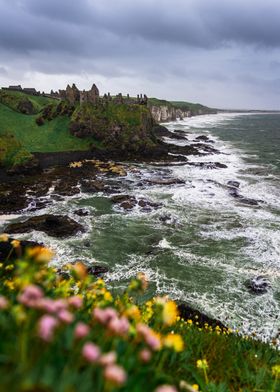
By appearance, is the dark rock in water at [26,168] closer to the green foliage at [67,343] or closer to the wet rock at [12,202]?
the wet rock at [12,202]

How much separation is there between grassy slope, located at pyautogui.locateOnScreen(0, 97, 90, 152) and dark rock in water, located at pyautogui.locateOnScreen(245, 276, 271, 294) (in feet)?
186

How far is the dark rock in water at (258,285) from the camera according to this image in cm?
2404

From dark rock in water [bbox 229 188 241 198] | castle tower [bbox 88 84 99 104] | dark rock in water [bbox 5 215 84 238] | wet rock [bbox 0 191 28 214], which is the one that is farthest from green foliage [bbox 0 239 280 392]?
castle tower [bbox 88 84 99 104]

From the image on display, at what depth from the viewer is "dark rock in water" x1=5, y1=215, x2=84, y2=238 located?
3369cm

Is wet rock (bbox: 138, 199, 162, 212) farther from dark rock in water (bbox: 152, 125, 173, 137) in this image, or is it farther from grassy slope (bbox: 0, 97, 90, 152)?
dark rock in water (bbox: 152, 125, 173, 137)

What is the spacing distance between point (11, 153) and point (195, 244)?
44126 mm

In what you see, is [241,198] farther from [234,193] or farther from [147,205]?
[147,205]

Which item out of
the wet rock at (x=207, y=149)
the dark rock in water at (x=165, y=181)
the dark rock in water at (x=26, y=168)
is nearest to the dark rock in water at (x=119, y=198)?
the dark rock in water at (x=165, y=181)

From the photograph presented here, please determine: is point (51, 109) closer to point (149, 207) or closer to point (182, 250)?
point (149, 207)

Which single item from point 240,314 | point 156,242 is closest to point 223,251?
point 156,242

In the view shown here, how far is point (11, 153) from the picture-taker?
6319cm

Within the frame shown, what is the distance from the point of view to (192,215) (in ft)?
131

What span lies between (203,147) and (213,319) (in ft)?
252

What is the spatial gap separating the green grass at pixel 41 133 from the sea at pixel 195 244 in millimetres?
25804
